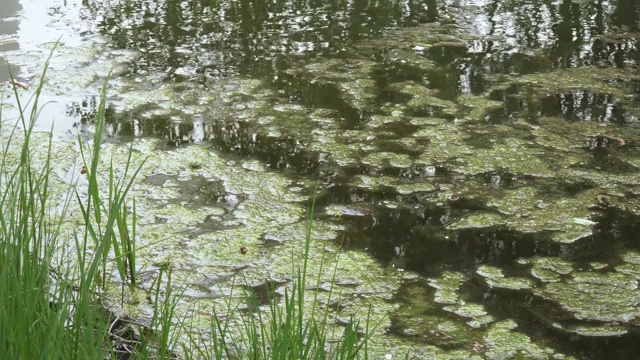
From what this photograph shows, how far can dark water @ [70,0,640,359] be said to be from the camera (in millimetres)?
2721

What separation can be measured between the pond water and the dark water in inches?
0.4

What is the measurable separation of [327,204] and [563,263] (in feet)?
2.66

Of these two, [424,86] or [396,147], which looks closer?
[396,147]

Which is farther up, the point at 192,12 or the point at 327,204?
the point at 192,12

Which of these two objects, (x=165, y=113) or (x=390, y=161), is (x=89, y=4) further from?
(x=390, y=161)

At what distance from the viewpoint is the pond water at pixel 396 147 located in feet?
8.12

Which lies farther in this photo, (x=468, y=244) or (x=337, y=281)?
(x=468, y=244)

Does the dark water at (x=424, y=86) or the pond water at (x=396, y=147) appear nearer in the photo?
the pond water at (x=396, y=147)

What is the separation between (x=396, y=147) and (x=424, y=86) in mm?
710

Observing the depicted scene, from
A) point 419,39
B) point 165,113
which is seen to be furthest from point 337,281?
point 419,39

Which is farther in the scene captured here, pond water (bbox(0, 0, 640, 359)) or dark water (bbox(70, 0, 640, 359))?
dark water (bbox(70, 0, 640, 359))

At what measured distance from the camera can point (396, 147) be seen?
341 cm

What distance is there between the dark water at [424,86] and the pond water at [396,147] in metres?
0.01

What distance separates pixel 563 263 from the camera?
2.64m
